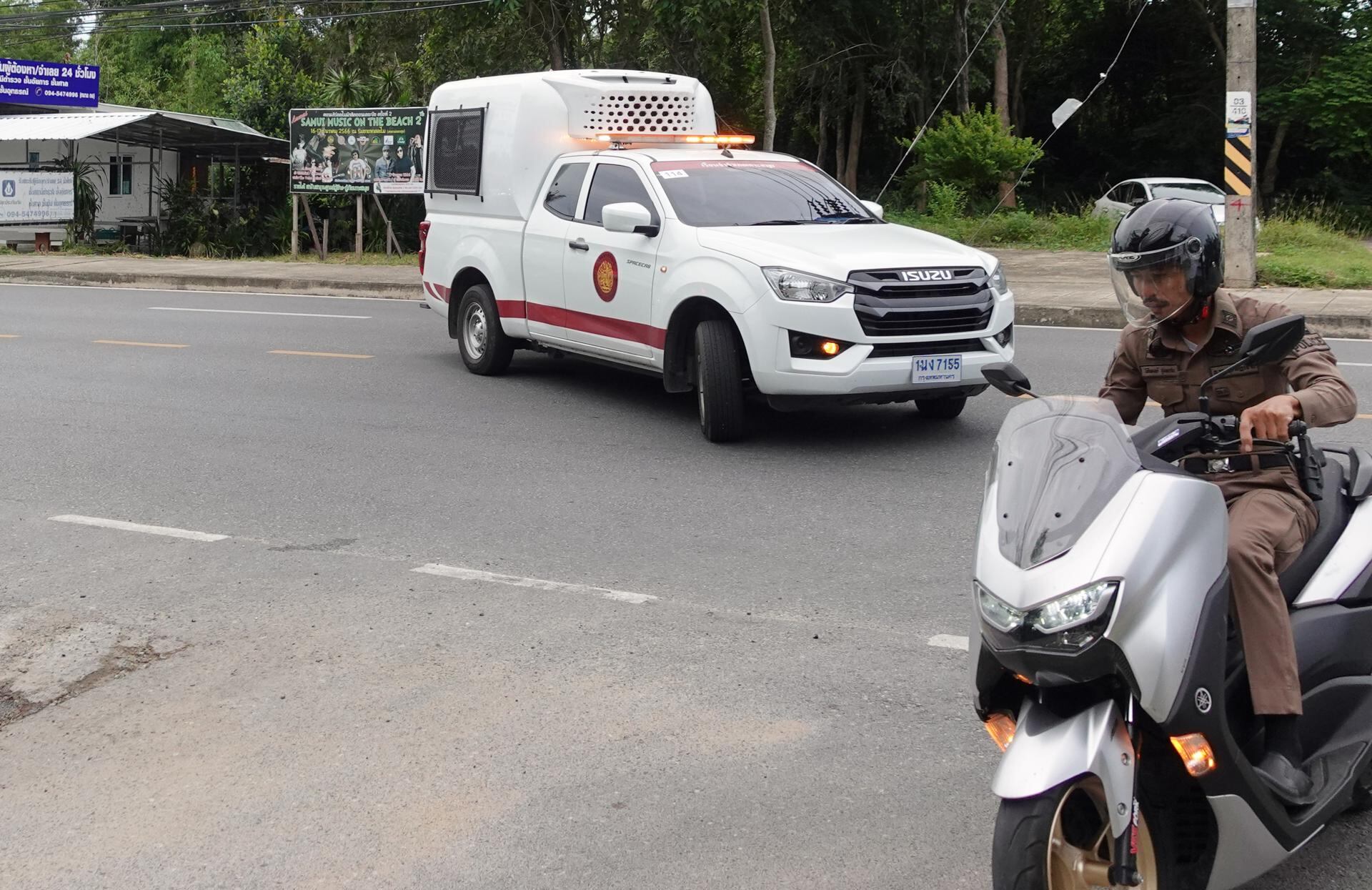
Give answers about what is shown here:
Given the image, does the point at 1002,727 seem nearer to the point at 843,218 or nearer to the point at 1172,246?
the point at 1172,246

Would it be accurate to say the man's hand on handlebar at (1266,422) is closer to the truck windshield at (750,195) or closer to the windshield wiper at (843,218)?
the truck windshield at (750,195)

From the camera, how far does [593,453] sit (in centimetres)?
885

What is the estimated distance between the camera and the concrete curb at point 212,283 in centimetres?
1989

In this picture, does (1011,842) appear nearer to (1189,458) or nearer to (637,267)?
(1189,458)

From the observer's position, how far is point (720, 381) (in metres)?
8.76

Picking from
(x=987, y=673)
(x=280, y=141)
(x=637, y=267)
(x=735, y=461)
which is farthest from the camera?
(x=280, y=141)

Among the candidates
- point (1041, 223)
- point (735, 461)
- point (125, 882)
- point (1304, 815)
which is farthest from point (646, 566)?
point (1041, 223)

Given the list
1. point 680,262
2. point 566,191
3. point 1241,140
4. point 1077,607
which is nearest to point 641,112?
point 566,191

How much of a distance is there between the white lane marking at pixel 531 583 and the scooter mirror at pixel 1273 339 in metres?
3.15

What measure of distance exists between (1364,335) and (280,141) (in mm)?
21595

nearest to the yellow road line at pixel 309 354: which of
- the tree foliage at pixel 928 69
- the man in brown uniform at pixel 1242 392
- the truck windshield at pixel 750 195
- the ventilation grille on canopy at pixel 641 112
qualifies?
the ventilation grille on canopy at pixel 641 112

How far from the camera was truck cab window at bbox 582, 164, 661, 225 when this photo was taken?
9.91 meters

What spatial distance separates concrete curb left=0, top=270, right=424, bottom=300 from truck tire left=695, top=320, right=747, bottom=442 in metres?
10.7

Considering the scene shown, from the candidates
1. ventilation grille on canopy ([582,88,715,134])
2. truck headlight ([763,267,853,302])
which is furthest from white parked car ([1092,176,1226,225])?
truck headlight ([763,267,853,302])
